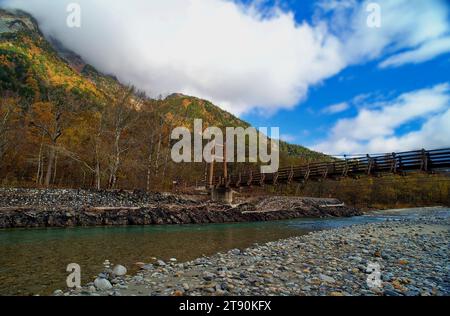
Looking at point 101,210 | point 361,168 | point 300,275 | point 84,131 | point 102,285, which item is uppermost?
point 84,131

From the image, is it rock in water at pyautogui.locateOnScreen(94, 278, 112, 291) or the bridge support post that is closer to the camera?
rock in water at pyautogui.locateOnScreen(94, 278, 112, 291)

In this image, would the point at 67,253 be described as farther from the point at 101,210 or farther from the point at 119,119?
the point at 119,119

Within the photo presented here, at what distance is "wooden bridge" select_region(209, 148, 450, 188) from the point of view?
1661cm

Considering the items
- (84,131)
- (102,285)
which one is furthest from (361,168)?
(84,131)

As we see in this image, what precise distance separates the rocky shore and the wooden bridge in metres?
4.40

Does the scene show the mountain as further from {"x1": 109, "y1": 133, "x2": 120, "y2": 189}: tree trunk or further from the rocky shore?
the rocky shore

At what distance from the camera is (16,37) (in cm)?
10050

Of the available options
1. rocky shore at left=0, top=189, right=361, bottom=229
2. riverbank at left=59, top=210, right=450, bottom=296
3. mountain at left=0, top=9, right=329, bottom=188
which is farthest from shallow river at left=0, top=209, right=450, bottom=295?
mountain at left=0, top=9, right=329, bottom=188

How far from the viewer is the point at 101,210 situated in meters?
18.3

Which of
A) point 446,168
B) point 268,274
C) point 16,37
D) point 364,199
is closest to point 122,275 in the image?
point 268,274

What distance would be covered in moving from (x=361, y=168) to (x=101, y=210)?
18.0 meters
